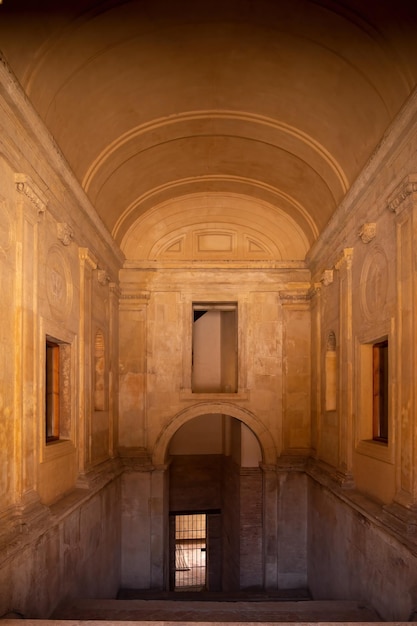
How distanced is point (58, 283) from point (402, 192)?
4.19 m

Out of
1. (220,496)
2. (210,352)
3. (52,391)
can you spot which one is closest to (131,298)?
(52,391)

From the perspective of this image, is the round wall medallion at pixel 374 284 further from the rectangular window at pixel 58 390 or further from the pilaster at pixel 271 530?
the pilaster at pixel 271 530

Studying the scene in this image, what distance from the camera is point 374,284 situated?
7262 millimetres

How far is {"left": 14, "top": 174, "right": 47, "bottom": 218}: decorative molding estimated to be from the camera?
18.7 feet

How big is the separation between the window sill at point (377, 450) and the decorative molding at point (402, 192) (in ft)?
8.60

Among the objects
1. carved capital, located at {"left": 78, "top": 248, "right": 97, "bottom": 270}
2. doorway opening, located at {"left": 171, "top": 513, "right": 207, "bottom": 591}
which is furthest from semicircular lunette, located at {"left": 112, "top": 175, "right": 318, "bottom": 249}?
doorway opening, located at {"left": 171, "top": 513, "right": 207, "bottom": 591}

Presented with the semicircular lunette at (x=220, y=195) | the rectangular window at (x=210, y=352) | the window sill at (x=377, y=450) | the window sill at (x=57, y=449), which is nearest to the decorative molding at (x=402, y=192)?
the window sill at (x=377, y=450)

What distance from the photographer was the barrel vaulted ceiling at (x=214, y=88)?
19.0 ft

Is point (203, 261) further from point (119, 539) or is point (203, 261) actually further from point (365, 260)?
point (119, 539)

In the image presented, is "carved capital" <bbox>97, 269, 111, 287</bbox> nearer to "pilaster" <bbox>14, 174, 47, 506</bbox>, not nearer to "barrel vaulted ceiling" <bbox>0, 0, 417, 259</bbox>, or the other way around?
"barrel vaulted ceiling" <bbox>0, 0, 417, 259</bbox>

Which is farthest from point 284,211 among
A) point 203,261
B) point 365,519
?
point 365,519

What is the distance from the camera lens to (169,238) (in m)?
12.1

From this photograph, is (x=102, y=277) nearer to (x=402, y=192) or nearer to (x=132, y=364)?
(x=132, y=364)

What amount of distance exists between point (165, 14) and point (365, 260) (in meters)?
3.79
